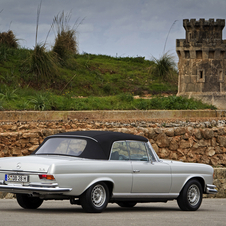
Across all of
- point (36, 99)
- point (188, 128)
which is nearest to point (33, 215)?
point (188, 128)

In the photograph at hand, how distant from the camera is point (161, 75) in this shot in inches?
1561

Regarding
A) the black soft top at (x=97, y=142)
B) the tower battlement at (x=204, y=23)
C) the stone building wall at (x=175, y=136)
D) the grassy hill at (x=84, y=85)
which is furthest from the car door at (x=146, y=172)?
the tower battlement at (x=204, y=23)

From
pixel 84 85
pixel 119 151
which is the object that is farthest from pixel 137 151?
pixel 84 85

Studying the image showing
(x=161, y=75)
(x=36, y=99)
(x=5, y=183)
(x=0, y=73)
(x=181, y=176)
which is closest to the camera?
(x=5, y=183)

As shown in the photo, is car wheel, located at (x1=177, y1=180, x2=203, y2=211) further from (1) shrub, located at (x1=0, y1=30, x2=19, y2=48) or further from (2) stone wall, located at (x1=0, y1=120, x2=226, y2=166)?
(1) shrub, located at (x1=0, y1=30, x2=19, y2=48)

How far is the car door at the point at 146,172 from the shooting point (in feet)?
32.5

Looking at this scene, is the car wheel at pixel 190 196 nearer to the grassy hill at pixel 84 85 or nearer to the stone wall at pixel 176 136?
the stone wall at pixel 176 136

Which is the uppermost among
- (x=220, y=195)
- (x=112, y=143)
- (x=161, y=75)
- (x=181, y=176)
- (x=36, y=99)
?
(x=161, y=75)

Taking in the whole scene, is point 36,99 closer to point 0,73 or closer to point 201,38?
point 0,73

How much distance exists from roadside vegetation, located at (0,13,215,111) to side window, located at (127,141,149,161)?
15.6 m

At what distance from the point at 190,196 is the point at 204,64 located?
914 inches

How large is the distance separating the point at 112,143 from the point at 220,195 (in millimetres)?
6979

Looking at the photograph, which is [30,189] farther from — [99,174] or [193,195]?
[193,195]

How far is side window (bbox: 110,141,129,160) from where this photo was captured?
32.0ft
